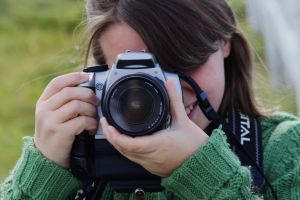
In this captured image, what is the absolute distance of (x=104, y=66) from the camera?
250 centimetres

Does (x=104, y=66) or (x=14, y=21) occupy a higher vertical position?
(x=104, y=66)

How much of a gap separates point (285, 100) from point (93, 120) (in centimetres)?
165

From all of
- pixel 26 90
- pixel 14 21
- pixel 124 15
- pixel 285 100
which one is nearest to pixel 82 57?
pixel 124 15

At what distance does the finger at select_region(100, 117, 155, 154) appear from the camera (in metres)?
2.32

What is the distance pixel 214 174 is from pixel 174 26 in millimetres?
464

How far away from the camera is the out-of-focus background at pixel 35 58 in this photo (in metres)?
4.08

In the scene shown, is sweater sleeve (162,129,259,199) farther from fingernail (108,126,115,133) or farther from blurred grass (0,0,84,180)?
blurred grass (0,0,84,180)

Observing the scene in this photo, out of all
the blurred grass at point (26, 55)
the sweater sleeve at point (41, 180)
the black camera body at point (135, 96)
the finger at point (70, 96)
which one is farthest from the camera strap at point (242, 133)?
the blurred grass at point (26, 55)

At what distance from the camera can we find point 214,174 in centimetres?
236

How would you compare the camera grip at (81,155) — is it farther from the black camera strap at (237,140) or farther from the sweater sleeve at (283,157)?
the sweater sleeve at (283,157)

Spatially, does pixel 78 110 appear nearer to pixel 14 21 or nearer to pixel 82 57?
pixel 82 57

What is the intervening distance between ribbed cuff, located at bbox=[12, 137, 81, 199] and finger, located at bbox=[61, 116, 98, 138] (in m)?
0.11

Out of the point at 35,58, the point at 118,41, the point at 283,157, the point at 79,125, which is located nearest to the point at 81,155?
the point at 79,125

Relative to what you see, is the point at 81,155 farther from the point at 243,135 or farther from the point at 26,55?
the point at 26,55
